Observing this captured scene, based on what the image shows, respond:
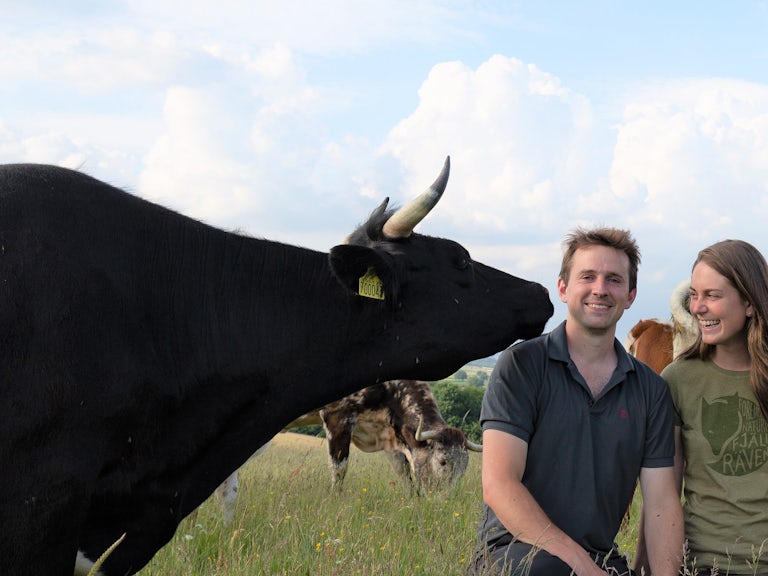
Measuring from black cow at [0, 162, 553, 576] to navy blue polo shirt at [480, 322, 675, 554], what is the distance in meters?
0.51

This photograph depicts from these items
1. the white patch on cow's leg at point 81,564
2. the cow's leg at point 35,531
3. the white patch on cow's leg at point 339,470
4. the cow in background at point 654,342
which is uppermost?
the cow in background at point 654,342

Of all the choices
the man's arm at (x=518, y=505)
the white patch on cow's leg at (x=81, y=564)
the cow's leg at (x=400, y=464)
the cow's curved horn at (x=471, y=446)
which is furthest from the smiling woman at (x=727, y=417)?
the cow's leg at (x=400, y=464)

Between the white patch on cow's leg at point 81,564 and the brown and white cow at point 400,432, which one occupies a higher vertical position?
the brown and white cow at point 400,432

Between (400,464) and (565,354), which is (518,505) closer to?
(565,354)

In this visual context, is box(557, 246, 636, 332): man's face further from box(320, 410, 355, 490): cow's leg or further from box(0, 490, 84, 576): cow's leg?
box(320, 410, 355, 490): cow's leg

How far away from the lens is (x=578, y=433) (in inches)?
181

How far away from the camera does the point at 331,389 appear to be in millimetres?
4742

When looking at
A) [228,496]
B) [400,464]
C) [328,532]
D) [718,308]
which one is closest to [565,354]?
[718,308]

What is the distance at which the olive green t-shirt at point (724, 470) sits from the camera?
454cm

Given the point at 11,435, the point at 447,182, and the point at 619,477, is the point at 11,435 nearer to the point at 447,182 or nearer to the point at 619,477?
the point at 447,182

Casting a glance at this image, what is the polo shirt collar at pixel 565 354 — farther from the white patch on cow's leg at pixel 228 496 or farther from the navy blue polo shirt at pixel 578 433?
the white patch on cow's leg at pixel 228 496

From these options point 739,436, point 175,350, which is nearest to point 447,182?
point 175,350

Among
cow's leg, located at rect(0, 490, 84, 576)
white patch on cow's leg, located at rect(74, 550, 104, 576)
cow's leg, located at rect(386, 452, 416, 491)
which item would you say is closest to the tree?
cow's leg, located at rect(386, 452, 416, 491)

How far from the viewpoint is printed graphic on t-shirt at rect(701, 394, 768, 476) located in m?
4.65
